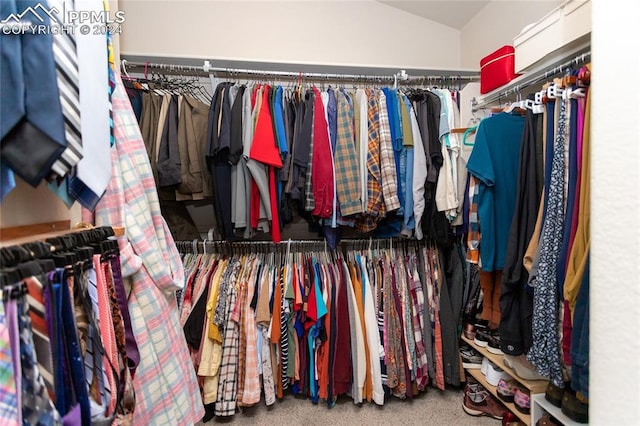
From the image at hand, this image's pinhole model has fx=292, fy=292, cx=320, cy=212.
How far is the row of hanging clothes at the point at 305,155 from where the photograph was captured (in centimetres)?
149

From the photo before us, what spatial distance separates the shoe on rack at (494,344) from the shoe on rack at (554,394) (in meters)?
0.32

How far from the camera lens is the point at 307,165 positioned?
1503mm

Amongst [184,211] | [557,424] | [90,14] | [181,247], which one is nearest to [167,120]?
[184,211]

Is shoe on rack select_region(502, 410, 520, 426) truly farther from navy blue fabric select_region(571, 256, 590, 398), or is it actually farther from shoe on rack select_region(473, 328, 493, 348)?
navy blue fabric select_region(571, 256, 590, 398)

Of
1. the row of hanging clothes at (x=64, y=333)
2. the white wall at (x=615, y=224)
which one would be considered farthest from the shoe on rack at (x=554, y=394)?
the row of hanging clothes at (x=64, y=333)

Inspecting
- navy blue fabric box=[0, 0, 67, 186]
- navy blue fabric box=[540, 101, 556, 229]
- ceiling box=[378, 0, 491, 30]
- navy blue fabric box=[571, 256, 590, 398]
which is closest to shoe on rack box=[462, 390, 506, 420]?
navy blue fabric box=[571, 256, 590, 398]

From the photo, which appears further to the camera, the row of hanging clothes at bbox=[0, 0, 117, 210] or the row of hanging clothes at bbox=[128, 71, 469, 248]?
the row of hanging clothes at bbox=[128, 71, 469, 248]

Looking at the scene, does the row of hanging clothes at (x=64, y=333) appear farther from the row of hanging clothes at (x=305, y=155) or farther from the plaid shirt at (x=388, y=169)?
the plaid shirt at (x=388, y=169)

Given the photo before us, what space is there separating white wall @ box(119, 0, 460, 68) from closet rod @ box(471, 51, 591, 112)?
53 centimetres

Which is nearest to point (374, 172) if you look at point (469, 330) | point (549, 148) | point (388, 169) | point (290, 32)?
point (388, 169)

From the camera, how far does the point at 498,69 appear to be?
4.84 ft

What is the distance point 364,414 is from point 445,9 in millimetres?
2656

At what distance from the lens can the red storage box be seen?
4.70ft

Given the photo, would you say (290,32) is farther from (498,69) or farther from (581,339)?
(581,339)
